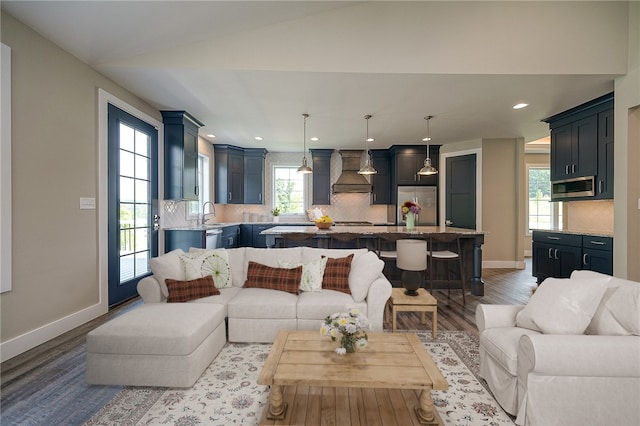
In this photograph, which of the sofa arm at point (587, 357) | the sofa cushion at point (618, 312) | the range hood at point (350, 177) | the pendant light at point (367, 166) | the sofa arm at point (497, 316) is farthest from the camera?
the range hood at point (350, 177)

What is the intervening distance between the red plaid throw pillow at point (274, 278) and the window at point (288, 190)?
458 centimetres

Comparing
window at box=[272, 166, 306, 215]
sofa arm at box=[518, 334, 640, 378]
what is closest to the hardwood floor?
sofa arm at box=[518, 334, 640, 378]

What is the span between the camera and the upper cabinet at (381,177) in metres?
7.25

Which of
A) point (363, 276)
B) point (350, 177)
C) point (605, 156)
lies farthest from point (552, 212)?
point (363, 276)

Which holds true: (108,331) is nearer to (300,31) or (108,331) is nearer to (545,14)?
(300,31)

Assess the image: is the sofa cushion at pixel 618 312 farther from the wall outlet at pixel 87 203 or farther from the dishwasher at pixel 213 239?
the dishwasher at pixel 213 239

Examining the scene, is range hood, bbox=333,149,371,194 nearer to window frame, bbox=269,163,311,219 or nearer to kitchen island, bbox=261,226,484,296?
window frame, bbox=269,163,311,219

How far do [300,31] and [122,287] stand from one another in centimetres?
384

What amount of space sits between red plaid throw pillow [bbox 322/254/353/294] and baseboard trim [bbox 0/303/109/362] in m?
2.61

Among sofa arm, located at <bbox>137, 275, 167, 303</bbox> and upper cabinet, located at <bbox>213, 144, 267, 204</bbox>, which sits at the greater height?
upper cabinet, located at <bbox>213, 144, 267, 204</bbox>

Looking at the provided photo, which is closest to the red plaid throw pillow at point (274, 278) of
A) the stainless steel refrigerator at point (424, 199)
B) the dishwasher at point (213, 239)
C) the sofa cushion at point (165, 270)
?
the sofa cushion at point (165, 270)

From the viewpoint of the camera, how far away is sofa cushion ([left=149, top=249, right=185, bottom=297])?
2.71 metres

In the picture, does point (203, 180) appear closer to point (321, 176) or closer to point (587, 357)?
point (321, 176)

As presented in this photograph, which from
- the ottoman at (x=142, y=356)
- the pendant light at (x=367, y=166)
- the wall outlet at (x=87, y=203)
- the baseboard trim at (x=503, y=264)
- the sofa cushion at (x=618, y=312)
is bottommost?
the baseboard trim at (x=503, y=264)
